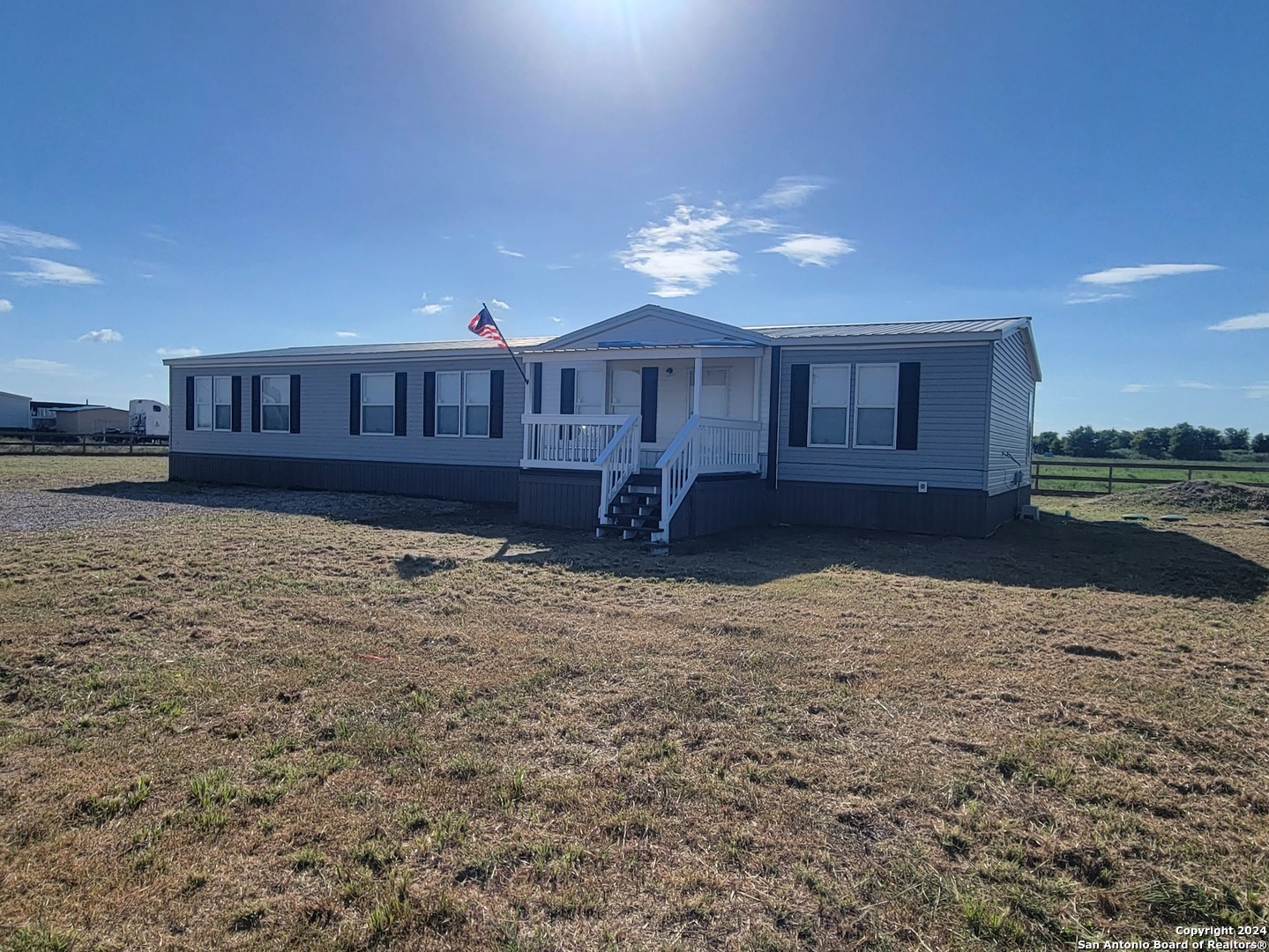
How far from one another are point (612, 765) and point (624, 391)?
11.4 metres

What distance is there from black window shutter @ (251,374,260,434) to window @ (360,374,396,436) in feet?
10.7

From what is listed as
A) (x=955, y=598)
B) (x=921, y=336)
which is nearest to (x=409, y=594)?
(x=955, y=598)

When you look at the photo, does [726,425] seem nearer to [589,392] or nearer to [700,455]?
[700,455]

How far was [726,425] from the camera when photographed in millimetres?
12109

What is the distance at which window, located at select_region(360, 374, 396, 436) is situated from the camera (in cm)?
1706

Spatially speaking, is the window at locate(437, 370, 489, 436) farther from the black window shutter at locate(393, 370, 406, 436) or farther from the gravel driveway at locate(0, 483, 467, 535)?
the gravel driveway at locate(0, 483, 467, 535)

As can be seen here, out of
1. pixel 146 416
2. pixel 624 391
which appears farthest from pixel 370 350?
pixel 146 416

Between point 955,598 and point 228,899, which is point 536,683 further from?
point 955,598

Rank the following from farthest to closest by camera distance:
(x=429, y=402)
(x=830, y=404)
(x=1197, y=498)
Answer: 1. (x=1197, y=498)
2. (x=429, y=402)
3. (x=830, y=404)

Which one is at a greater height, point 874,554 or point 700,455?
point 700,455

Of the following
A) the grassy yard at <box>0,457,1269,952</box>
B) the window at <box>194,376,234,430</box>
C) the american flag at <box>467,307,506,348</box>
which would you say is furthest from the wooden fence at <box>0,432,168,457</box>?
the grassy yard at <box>0,457,1269,952</box>

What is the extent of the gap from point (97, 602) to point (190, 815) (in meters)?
3.92

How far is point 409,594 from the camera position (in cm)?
690

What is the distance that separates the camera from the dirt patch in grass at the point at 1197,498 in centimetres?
1706
